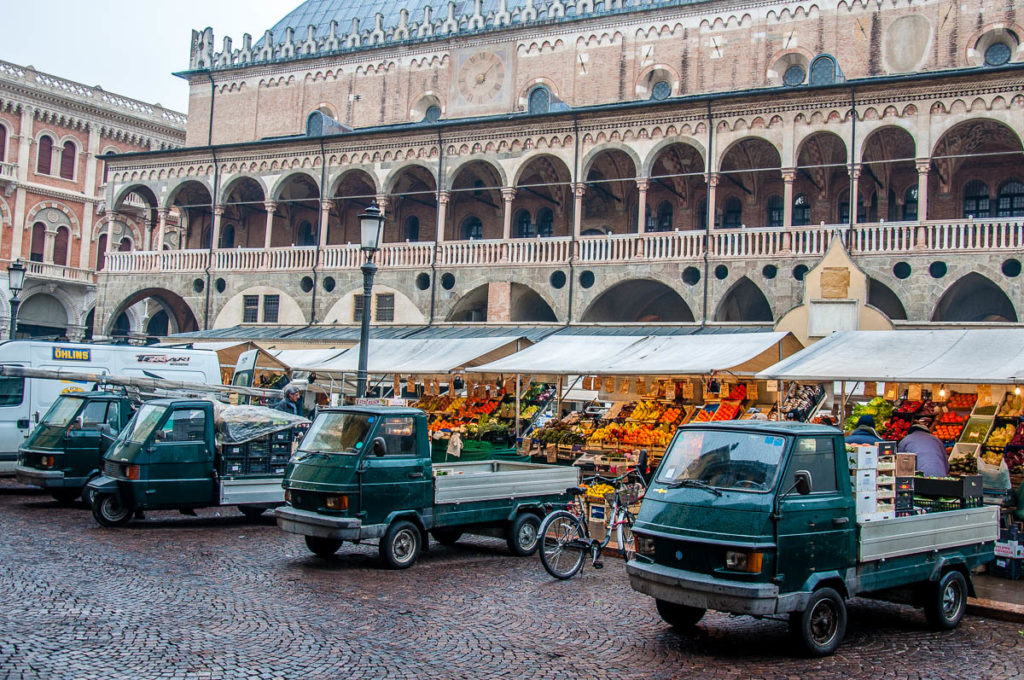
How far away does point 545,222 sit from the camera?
33.7m

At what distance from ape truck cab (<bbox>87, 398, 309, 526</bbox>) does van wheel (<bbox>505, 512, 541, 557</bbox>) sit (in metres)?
4.15

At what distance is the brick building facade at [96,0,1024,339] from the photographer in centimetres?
2492

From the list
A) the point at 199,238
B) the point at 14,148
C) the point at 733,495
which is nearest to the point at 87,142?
the point at 14,148

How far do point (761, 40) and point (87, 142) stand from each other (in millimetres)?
38653

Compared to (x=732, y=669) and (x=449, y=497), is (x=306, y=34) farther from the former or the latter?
(x=732, y=669)

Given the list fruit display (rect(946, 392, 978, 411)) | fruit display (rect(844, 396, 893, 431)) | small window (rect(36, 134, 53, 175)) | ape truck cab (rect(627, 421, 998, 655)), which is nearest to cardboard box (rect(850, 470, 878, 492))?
ape truck cab (rect(627, 421, 998, 655))

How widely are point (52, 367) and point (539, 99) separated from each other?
20.9m

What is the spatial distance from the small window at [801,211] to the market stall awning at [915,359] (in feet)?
47.1

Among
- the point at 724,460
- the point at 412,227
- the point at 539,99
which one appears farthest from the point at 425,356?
the point at 539,99

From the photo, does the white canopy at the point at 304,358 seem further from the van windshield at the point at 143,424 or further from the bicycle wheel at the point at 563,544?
the bicycle wheel at the point at 563,544

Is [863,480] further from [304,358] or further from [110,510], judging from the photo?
[304,358]

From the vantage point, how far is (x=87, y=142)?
174 feet

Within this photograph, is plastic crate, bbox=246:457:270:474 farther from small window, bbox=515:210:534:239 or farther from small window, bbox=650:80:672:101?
A: small window, bbox=650:80:672:101

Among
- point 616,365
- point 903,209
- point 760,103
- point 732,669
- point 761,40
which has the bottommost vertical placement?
point 732,669
